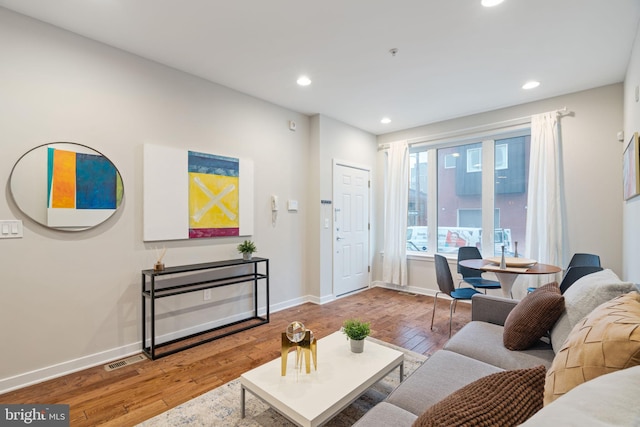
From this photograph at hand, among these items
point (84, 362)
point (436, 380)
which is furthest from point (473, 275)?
point (84, 362)

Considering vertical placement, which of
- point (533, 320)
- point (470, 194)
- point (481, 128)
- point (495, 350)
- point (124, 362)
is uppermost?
point (481, 128)

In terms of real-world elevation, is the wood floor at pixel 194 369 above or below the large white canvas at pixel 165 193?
below

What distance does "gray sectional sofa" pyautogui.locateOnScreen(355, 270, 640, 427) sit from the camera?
563mm

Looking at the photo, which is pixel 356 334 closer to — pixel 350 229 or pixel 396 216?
pixel 350 229

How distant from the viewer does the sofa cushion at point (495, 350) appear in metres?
1.71

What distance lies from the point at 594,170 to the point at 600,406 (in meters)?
4.08

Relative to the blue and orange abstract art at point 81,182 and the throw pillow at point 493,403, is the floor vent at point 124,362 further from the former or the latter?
the throw pillow at point 493,403

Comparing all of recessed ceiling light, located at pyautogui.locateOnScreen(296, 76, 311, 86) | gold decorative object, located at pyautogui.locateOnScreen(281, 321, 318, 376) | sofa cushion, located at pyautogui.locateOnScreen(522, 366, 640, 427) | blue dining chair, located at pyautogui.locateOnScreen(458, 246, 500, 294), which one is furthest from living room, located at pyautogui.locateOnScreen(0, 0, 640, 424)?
sofa cushion, located at pyautogui.locateOnScreen(522, 366, 640, 427)

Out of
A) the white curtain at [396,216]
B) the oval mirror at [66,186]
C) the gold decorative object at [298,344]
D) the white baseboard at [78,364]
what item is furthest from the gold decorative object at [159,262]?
the white curtain at [396,216]

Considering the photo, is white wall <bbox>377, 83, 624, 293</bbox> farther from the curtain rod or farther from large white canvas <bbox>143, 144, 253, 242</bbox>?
large white canvas <bbox>143, 144, 253, 242</bbox>

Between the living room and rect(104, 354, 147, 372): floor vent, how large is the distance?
0.28ft

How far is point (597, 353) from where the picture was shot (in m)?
0.90

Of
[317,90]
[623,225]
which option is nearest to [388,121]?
[317,90]

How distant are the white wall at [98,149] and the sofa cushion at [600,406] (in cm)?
313
